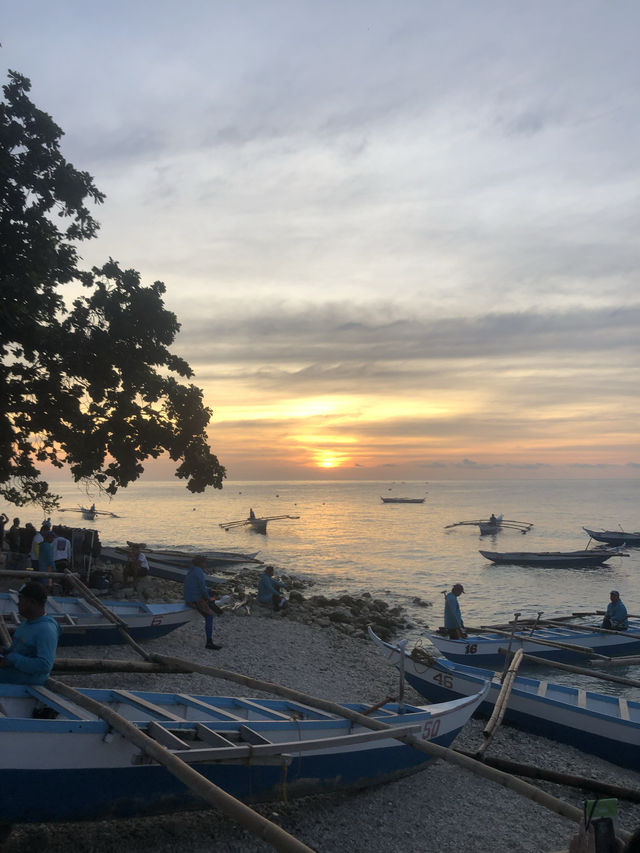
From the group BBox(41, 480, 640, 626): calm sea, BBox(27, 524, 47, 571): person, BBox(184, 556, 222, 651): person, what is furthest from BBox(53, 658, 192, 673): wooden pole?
→ BBox(41, 480, 640, 626): calm sea

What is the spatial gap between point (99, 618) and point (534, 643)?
1375 cm

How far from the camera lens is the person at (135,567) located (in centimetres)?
2500

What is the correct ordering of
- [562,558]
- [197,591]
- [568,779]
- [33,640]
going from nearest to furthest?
1. [33,640]
2. [568,779]
3. [197,591]
4. [562,558]

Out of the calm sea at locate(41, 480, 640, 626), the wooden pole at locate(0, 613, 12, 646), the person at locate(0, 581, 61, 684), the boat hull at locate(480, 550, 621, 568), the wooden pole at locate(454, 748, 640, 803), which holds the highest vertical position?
the person at locate(0, 581, 61, 684)

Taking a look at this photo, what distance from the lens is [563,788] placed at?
10.5 metres

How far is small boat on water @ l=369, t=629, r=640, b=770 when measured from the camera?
12.1m

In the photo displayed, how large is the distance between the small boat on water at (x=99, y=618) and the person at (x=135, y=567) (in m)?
8.58

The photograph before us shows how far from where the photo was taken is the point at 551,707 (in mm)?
12719

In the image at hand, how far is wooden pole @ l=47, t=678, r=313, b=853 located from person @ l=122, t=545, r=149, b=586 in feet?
60.9

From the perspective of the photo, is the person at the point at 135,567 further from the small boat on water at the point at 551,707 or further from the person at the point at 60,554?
the small boat on water at the point at 551,707

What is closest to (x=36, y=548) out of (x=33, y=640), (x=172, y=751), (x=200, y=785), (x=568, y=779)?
(x=33, y=640)

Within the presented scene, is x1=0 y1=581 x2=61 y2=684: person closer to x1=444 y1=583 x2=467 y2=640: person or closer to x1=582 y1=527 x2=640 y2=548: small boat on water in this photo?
x1=444 y1=583 x2=467 y2=640: person

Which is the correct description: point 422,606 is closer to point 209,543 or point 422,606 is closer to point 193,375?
point 193,375

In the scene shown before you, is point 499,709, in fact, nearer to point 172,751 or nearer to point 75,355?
point 172,751
